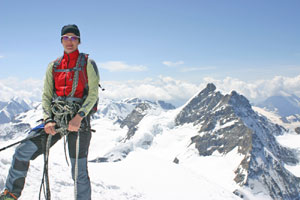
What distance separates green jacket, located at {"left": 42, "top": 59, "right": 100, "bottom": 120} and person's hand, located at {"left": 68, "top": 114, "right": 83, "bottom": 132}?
264 millimetres

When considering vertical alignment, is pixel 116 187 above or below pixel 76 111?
below

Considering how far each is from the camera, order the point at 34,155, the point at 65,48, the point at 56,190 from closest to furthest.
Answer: the point at 34,155
the point at 65,48
the point at 56,190

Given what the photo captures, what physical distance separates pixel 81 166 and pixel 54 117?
5.46 feet

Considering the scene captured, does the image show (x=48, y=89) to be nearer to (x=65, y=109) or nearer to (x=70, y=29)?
(x=65, y=109)

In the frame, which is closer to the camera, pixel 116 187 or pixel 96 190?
pixel 96 190

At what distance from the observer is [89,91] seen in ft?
23.9

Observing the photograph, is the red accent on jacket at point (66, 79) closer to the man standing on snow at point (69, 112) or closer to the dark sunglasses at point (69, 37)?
the man standing on snow at point (69, 112)

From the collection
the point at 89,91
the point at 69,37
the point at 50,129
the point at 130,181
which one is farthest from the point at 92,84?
the point at 130,181

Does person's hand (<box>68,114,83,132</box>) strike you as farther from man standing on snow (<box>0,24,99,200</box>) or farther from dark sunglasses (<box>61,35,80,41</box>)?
dark sunglasses (<box>61,35,80,41</box>)

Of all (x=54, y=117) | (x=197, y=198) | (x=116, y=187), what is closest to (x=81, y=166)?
(x=54, y=117)

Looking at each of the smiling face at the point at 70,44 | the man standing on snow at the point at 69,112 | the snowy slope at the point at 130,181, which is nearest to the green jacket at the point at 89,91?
the man standing on snow at the point at 69,112

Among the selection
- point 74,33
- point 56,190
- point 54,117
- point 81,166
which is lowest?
point 56,190

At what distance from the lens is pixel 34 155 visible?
6918 mm

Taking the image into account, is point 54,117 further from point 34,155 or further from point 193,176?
point 193,176
